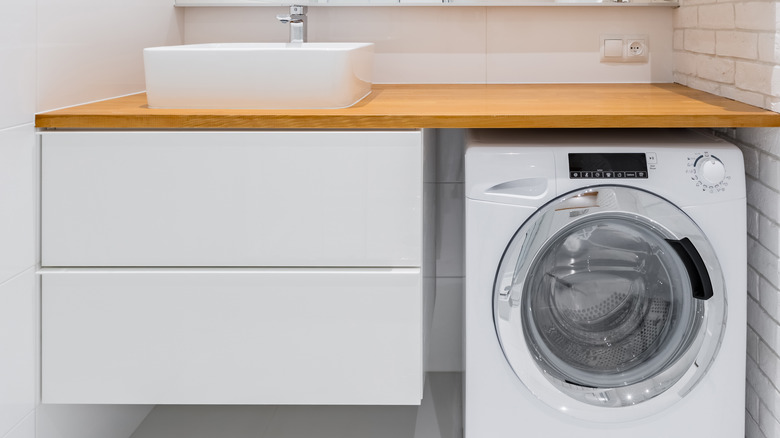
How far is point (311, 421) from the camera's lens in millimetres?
1940

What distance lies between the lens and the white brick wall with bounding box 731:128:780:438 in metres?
1.44

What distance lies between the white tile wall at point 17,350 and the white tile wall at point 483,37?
1.08 metres

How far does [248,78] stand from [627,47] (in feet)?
3.97

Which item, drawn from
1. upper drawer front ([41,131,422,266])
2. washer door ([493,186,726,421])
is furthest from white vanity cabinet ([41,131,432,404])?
washer door ([493,186,726,421])

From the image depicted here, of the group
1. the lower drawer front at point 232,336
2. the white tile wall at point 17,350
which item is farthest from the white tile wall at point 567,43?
the white tile wall at point 17,350

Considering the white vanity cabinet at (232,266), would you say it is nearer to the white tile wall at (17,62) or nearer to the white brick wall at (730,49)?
the white tile wall at (17,62)

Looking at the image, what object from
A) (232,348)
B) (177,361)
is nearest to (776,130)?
(232,348)

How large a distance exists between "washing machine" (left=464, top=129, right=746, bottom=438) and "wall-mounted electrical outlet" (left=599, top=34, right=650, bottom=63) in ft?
2.04

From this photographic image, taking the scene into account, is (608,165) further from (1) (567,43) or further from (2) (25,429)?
(2) (25,429)

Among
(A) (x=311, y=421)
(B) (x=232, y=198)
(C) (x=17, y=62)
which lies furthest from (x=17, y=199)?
(A) (x=311, y=421)

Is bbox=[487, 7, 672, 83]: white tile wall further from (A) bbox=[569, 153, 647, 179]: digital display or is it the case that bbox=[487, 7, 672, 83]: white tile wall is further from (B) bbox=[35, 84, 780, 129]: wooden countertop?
(A) bbox=[569, 153, 647, 179]: digital display

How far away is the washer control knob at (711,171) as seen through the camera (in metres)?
1.43

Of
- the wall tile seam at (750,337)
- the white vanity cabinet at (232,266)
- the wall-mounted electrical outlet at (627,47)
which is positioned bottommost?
the wall tile seam at (750,337)

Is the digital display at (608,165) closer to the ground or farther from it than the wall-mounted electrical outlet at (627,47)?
closer to the ground
